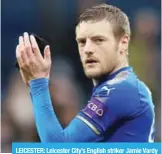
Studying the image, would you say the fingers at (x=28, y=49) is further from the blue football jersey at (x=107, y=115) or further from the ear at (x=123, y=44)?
the ear at (x=123, y=44)

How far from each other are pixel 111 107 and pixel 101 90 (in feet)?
0.30

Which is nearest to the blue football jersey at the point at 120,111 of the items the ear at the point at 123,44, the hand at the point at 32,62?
the ear at the point at 123,44

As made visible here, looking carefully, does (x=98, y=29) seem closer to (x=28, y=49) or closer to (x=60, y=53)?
(x=28, y=49)

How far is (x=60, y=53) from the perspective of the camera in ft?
9.57

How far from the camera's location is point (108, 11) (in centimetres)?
226

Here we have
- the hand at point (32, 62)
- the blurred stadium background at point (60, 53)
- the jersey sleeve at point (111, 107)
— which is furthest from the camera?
the blurred stadium background at point (60, 53)

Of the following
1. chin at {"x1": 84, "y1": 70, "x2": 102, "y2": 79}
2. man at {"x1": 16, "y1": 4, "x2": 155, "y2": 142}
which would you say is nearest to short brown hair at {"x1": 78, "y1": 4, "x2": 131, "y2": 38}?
man at {"x1": 16, "y1": 4, "x2": 155, "y2": 142}

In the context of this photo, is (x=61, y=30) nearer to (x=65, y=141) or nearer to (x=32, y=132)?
(x=32, y=132)

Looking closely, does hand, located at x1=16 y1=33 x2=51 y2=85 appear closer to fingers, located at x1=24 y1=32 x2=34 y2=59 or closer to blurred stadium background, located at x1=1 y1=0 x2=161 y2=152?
fingers, located at x1=24 y1=32 x2=34 y2=59

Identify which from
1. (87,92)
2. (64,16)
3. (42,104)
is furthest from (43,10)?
(42,104)

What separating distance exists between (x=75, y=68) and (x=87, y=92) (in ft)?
0.63

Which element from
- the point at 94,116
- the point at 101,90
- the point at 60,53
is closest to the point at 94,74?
the point at 101,90

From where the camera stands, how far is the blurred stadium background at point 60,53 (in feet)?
9.36

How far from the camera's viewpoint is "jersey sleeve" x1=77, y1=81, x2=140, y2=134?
2.06 meters
